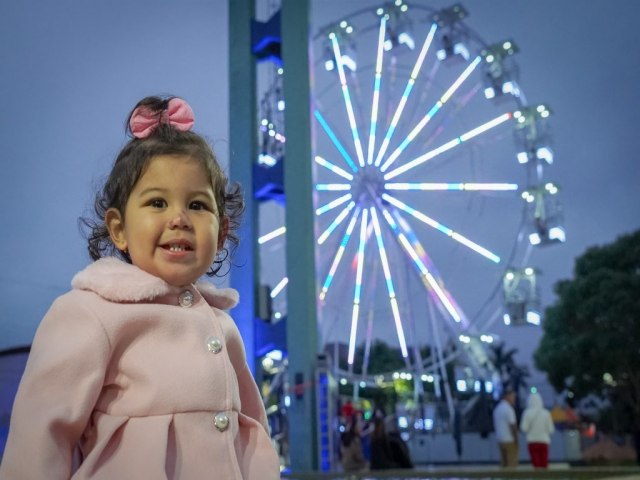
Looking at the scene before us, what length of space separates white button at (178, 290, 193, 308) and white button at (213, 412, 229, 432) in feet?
0.78

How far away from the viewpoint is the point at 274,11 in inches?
653

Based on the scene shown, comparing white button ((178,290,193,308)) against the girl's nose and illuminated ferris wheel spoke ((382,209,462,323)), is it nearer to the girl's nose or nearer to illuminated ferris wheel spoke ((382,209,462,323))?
the girl's nose

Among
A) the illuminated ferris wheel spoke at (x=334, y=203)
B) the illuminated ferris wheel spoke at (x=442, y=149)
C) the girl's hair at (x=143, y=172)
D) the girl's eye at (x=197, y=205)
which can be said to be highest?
the illuminated ferris wheel spoke at (x=442, y=149)

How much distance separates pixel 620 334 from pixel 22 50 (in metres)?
37.6

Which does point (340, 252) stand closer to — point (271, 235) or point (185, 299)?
point (271, 235)

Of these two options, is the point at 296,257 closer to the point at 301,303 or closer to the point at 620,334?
the point at 301,303

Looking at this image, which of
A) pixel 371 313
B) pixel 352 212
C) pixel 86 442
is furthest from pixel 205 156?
pixel 371 313

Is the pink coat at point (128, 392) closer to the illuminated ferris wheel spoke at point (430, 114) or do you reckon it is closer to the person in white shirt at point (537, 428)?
the person in white shirt at point (537, 428)

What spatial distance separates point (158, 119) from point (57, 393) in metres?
0.64

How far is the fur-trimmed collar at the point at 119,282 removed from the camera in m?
1.54

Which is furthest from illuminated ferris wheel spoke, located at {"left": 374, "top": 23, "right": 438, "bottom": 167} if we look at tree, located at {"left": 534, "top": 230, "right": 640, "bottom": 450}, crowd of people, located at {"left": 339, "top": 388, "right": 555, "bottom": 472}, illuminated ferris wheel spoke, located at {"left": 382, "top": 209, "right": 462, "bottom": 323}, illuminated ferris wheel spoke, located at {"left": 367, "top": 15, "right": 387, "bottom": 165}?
tree, located at {"left": 534, "top": 230, "right": 640, "bottom": 450}

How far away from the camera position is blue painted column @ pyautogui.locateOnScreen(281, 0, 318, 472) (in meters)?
13.2

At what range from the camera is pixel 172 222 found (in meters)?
1.60

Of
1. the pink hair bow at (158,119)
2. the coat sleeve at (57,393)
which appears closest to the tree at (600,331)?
the pink hair bow at (158,119)
